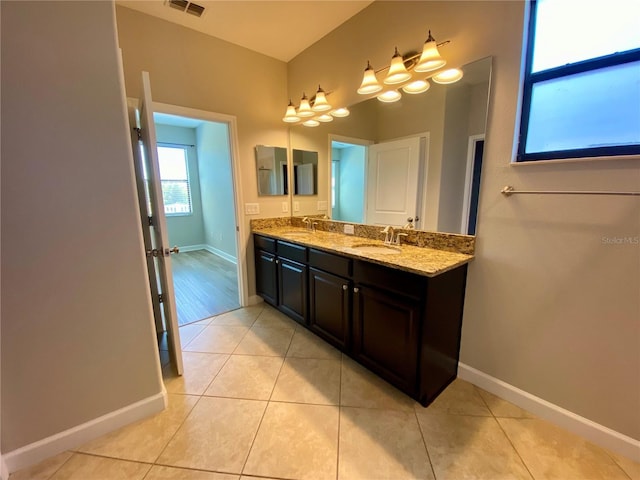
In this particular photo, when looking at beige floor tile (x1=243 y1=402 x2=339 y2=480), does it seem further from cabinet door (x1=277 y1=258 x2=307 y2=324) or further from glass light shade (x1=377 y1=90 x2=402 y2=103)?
glass light shade (x1=377 y1=90 x2=402 y2=103)

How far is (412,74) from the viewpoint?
1.84 m

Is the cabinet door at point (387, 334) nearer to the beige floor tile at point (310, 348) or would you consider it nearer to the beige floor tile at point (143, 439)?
the beige floor tile at point (310, 348)

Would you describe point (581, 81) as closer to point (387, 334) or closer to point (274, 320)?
point (387, 334)

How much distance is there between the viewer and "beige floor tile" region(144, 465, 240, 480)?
1205 millimetres

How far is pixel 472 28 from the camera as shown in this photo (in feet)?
5.01

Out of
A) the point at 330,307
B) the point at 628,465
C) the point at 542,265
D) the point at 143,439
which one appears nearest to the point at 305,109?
the point at 330,307

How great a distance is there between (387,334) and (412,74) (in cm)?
178

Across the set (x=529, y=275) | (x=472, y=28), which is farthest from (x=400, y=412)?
(x=472, y=28)

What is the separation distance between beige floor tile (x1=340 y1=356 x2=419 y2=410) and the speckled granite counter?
0.86 m

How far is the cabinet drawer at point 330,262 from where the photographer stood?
188 cm

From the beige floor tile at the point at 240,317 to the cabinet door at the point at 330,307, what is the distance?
0.76m

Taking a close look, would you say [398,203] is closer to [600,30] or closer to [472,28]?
[472,28]

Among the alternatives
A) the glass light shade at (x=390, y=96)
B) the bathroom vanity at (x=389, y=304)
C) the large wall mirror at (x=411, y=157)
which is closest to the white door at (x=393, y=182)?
the large wall mirror at (x=411, y=157)

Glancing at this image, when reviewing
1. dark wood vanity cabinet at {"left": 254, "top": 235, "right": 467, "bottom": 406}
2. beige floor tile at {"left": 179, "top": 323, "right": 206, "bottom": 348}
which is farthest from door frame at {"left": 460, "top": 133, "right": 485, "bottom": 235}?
beige floor tile at {"left": 179, "top": 323, "right": 206, "bottom": 348}
